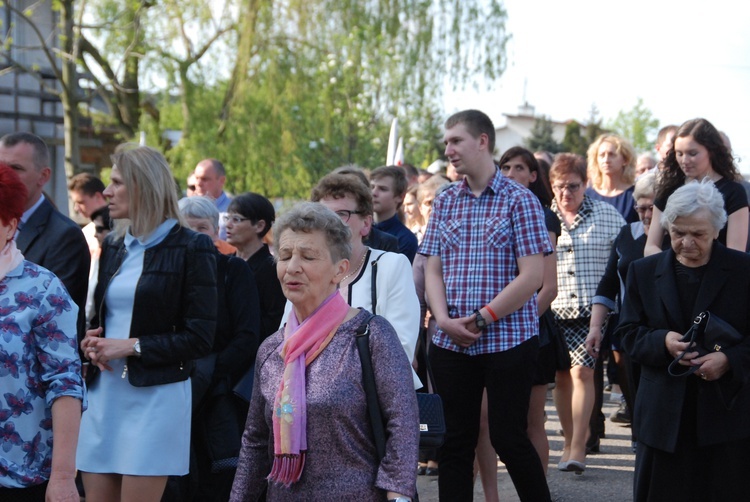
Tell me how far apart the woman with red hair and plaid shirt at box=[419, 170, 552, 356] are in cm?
278

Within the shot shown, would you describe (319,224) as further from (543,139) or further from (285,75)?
(543,139)

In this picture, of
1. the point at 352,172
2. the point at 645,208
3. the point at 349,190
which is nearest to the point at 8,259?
the point at 349,190

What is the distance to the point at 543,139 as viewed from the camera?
7075cm

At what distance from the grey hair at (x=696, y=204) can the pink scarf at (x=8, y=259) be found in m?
3.23

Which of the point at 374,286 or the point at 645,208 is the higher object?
the point at 645,208

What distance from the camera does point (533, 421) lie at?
728 cm

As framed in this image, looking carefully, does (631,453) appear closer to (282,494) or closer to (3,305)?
(282,494)

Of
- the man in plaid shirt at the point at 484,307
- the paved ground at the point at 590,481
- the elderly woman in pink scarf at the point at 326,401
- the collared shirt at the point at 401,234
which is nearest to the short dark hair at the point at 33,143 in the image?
the elderly woman in pink scarf at the point at 326,401

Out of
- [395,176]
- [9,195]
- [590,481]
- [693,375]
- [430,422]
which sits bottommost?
[590,481]

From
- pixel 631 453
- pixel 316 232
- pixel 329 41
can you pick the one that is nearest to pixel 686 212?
pixel 316 232

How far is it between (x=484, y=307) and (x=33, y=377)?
284 centimetres

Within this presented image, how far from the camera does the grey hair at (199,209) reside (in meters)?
7.00

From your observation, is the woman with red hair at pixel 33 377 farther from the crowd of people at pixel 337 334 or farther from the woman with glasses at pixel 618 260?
the woman with glasses at pixel 618 260

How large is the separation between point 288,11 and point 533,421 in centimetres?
2115
